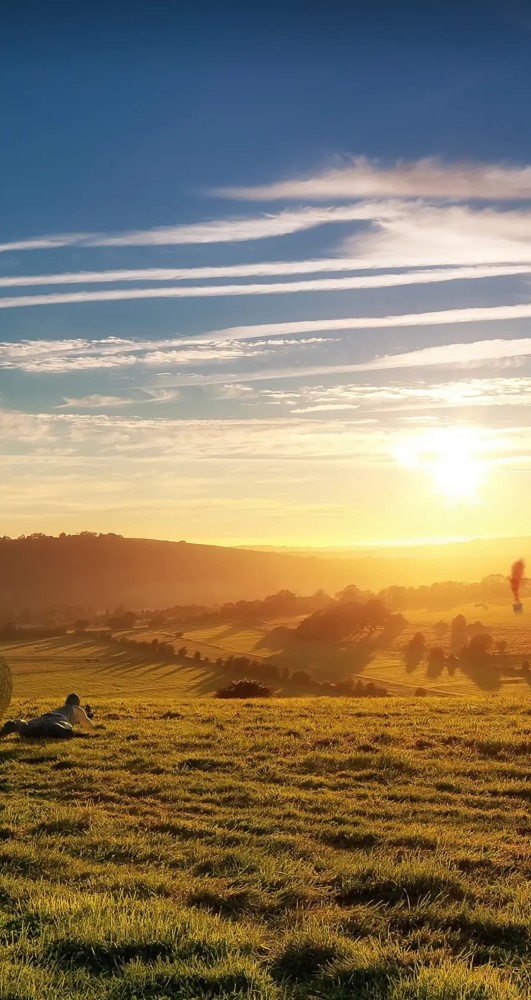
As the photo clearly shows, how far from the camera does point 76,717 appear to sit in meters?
21.9

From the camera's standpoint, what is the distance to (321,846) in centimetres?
1143

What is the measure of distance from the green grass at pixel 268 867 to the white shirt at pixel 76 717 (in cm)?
187

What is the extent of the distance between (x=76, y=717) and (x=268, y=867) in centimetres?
1281

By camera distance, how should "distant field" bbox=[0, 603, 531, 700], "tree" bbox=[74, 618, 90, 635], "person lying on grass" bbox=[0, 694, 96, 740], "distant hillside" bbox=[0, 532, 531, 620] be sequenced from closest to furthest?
"person lying on grass" bbox=[0, 694, 96, 740] → "distant field" bbox=[0, 603, 531, 700] → "tree" bbox=[74, 618, 90, 635] → "distant hillside" bbox=[0, 532, 531, 620]

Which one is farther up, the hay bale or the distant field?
the hay bale

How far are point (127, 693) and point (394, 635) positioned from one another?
155 ft

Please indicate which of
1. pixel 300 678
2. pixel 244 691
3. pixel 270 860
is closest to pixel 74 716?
pixel 270 860

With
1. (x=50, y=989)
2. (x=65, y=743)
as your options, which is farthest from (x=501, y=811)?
(x=65, y=743)

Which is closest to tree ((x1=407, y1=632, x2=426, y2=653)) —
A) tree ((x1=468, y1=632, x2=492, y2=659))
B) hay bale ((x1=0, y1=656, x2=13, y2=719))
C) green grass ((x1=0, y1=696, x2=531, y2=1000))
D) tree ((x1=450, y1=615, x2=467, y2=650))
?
tree ((x1=450, y1=615, x2=467, y2=650))

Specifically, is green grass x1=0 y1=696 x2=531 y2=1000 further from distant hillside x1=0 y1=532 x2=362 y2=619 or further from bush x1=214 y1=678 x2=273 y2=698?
distant hillside x1=0 y1=532 x2=362 y2=619

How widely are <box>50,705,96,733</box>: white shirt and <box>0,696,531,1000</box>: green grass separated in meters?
1.87

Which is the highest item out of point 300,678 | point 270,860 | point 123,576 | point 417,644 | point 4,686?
point 123,576

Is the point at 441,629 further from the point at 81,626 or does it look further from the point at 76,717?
the point at 76,717

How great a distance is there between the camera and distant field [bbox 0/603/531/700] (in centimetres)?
5778
